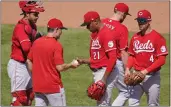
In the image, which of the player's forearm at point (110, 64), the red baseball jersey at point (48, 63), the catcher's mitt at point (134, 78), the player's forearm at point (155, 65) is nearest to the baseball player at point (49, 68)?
the red baseball jersey at point (48, 63)

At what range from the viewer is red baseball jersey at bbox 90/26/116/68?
814cm

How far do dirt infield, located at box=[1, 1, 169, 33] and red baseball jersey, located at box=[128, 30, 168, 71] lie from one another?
11235mm

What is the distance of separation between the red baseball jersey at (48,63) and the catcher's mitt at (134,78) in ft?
4.59

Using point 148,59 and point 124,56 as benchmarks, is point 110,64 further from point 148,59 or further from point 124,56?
point 124,56

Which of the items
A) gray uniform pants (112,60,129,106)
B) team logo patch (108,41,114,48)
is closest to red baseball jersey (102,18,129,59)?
gray uniform pants (112,60,129,106)

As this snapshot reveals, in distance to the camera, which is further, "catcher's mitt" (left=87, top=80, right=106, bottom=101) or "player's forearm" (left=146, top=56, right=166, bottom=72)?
"player's forearm" (left=146, top=56, right=166, bottom=72)

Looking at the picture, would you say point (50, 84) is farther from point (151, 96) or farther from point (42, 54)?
point (151, 96)

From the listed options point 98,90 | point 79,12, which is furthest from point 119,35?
point 79,12

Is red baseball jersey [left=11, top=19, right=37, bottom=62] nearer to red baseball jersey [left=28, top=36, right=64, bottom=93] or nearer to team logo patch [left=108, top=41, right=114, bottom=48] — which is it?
red baseball jersey [left=28, top=36, right=64, bottom=93]

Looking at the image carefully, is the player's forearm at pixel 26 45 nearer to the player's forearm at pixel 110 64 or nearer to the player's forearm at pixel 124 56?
the player's forearm at pixel 110 64

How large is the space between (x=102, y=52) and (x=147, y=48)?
78 cm

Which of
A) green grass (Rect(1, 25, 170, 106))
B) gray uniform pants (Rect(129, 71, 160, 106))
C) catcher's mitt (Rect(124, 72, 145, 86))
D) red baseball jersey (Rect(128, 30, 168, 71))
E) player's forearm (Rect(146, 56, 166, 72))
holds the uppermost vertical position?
red baseball jersey (Rect(128, 30, 168, 71))

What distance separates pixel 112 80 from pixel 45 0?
1180cm

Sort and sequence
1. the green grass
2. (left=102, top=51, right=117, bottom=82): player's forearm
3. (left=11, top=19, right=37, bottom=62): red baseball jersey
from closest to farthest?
(left=102, top=51, right=117, bottom=82): player's forearm, (left=11, top=19, right=37, bottom=62): red baseball jersey, the green grass
